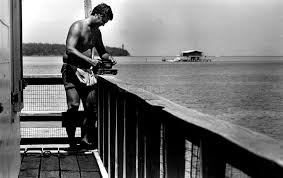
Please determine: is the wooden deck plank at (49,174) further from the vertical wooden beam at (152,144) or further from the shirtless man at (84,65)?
the vertical wooden beam at (152,144)

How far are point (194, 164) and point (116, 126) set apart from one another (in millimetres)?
2671

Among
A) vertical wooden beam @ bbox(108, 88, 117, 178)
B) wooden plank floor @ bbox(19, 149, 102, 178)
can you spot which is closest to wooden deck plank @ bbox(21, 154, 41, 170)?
wooden plank floor @ bbox(19, 149, 102, 178)

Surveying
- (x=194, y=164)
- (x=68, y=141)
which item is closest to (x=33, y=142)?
(x=68, y=141)

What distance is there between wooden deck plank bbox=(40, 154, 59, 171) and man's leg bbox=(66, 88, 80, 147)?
1.01 ft

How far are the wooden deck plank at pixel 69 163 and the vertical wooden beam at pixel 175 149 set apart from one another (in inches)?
131

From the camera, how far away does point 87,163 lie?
19.6ft

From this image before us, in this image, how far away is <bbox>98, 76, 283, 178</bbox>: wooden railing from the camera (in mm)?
1425

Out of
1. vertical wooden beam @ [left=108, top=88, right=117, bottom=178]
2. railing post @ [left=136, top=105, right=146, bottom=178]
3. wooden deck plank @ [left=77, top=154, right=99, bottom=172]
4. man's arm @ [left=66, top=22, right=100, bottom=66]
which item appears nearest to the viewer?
railing post @ [left=136, top=105, right=146, bottom=178]

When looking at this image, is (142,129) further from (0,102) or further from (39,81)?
(39,81)

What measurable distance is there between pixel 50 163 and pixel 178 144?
3.88m

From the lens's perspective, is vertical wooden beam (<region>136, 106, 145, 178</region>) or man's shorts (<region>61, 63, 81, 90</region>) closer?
vertical wooden beam (<region>136, 106, 145, 178</region>)

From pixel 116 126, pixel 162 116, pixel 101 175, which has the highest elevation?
pixel 162 116

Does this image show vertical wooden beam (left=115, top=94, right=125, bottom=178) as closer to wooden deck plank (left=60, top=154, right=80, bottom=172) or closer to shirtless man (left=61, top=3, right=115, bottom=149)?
wooden deck plank (left=60, top=154, right=80, bottom=172)

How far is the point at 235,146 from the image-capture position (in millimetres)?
1507
